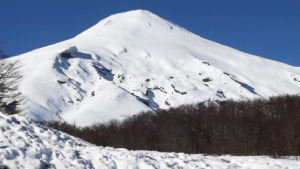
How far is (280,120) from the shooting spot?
46312 millimetres

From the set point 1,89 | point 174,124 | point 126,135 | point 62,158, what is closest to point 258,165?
point 62,158

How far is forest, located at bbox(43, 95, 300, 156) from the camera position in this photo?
143 ft

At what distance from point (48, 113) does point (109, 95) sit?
3384cm

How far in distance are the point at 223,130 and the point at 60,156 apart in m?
44.0

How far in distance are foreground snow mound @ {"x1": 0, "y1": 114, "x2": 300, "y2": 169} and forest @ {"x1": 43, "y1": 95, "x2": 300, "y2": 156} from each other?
2181cm

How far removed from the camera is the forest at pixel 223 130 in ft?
143

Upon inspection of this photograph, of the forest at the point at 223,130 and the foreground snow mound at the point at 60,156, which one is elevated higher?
the forest at the point at 223,130

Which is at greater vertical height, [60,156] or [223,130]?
[223,130]

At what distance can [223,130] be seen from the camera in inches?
2121

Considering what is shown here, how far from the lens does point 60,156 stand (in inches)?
464

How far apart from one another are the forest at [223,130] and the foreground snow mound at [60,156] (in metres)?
21.8

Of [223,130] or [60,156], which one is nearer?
[60,156]

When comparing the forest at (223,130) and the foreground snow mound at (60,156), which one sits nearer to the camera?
the foreground snow mound at (60,156)

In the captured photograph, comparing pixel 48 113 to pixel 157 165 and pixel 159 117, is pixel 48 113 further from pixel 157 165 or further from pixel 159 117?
pixel 157 165
